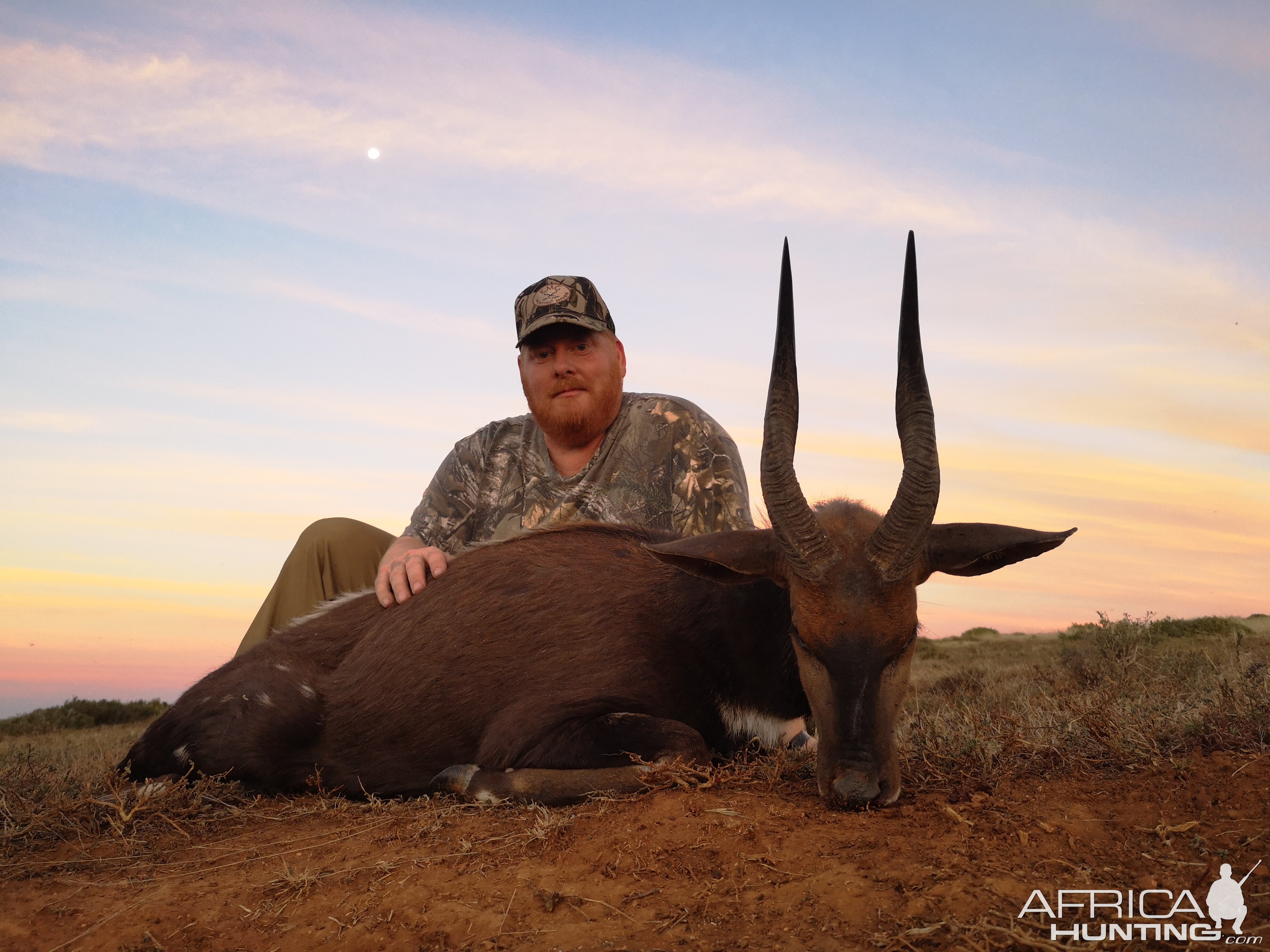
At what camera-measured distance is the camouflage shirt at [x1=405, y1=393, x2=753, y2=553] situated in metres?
8.20

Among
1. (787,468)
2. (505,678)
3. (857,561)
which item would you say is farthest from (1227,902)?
(505,678)

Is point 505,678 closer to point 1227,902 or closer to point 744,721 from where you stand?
point 744,721

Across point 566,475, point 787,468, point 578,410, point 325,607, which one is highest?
point 578,410

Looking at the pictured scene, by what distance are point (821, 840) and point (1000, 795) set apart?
0.95 m

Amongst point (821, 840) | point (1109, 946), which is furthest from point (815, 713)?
point (1109, 946)

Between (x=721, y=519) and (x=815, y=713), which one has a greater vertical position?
(x=721, y=519)

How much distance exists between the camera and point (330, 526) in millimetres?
8578

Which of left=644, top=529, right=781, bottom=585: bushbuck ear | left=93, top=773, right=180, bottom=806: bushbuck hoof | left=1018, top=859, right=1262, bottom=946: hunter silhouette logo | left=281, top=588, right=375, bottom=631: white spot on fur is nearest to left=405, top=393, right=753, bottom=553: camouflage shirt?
left=281, top=588, right=375, bottom=631: white spot on fur

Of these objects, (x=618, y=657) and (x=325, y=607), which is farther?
(x=325, y=607)

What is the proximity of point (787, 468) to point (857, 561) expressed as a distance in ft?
1.87

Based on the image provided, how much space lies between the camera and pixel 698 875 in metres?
3.70

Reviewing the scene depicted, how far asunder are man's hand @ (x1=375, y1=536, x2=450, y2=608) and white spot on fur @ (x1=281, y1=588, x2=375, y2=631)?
0.24 metres

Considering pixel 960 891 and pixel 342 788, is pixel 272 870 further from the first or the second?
pixel 960 891

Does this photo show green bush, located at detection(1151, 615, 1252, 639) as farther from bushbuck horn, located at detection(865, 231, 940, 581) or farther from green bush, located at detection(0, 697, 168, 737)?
green bush, located at detection(0, 697, 168, 737)
